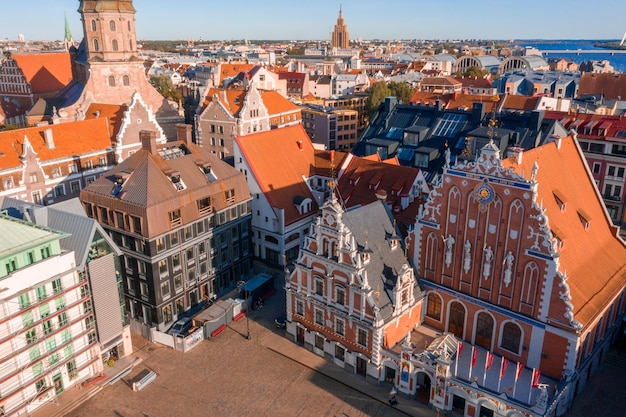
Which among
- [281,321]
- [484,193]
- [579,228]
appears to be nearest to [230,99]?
[281,321]

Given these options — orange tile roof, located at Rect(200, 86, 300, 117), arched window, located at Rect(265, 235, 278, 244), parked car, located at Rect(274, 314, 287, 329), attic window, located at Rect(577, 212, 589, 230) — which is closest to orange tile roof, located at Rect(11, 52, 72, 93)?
orange tile roof, located at Rect(200, 86, 300, 117)

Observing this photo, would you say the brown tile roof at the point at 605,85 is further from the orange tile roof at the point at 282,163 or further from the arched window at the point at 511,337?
the arched window at the point at 511,337

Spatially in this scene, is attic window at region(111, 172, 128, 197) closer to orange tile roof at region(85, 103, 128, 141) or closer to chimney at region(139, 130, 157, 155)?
chimney at region(139, 130, 157, 155)

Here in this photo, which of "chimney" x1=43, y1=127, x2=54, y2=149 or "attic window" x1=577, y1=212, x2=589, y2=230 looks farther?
"chimney" x1=43, y1=127, x2=54, y2=149

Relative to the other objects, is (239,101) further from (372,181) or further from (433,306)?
(433,306)

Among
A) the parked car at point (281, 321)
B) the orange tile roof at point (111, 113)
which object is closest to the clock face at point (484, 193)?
the parked car at point (281, 321)

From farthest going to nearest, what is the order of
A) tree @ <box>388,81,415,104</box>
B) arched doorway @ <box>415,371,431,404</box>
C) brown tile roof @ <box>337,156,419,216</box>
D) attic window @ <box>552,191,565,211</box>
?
tree @ <box>388,81,415,104</box> < brown tile roof @ <box>337,156,419,216</box> < arched doorway @ <box>415,371,431,404</box> < attic window @ <box>552,191,565,211</box>
